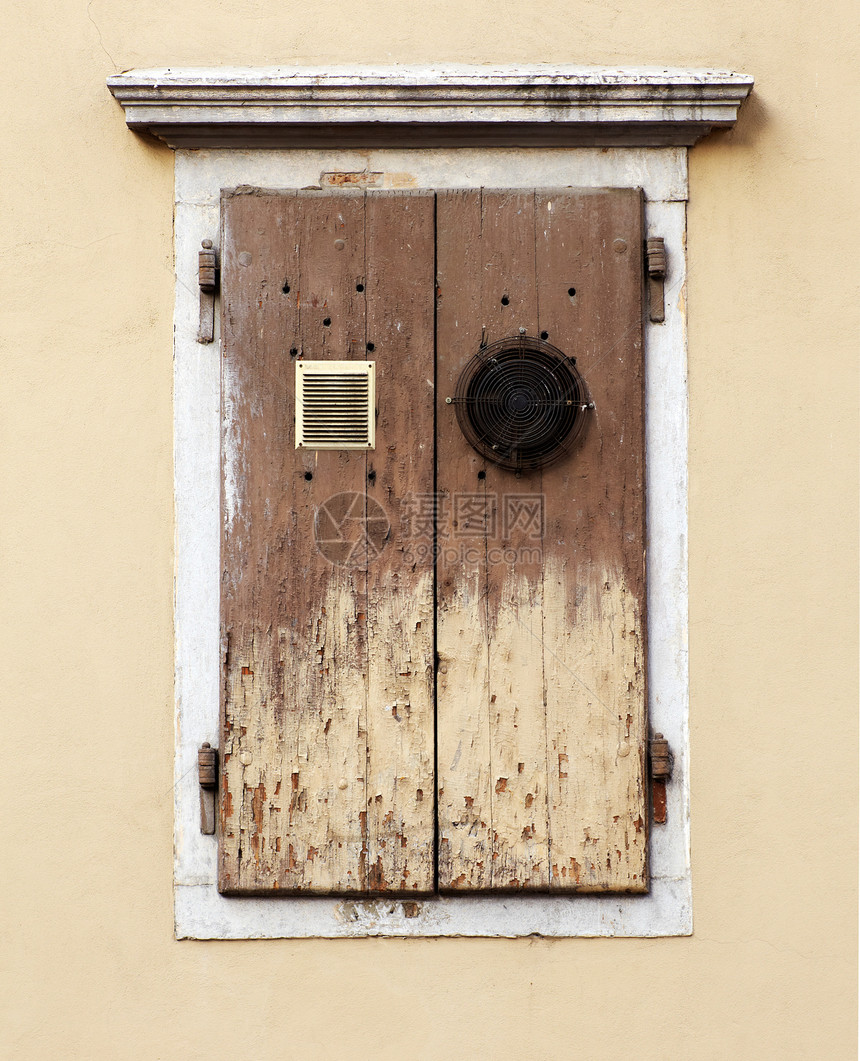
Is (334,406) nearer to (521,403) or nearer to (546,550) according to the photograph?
(521,403)

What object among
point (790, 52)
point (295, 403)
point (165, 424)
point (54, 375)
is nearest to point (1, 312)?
point (54, 375)

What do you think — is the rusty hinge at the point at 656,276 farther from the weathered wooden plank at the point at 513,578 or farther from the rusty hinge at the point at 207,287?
the rusty hinge at the point at 207,287

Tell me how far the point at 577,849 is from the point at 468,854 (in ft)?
1.01

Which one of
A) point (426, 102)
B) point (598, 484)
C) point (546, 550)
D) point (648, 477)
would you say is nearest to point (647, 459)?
point (648, 477)

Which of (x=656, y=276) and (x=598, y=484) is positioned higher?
(x=656, y=276)

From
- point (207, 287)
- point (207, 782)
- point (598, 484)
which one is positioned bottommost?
point (207, 782)

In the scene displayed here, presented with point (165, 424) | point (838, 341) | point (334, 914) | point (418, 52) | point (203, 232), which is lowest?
point (334, 914)

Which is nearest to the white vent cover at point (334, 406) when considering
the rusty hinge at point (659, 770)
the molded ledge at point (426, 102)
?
the molded ledge at point (426, 102)

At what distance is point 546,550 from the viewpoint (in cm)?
242

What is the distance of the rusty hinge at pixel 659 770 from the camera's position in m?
2.39

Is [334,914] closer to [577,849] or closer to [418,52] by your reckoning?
[577,849]

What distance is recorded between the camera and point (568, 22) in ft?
8.05

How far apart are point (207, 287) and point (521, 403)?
95 centimetres

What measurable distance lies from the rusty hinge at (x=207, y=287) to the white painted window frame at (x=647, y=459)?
0.03 metres
